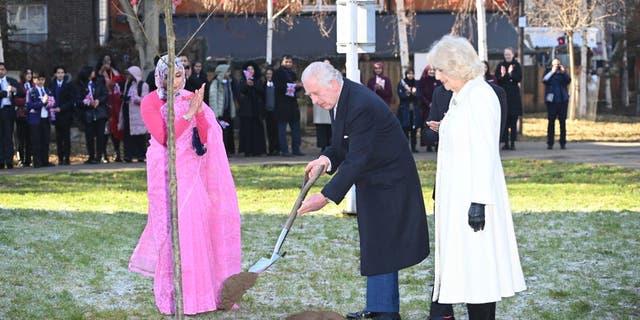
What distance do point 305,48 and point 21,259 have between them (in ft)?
94.3

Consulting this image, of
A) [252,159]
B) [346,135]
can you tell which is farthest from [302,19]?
[346,135]

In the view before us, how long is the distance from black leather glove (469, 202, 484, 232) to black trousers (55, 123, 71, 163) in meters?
16.5

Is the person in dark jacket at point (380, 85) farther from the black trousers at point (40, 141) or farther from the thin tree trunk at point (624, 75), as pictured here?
the thin tree trunk at point (624, 75)

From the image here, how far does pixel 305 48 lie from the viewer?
39.7 metres

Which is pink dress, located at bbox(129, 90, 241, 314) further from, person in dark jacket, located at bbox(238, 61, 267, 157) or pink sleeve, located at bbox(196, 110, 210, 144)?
person in dark jacket, located at bbox(238, 61, 267, 157)

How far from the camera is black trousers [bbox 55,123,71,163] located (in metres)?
22.8

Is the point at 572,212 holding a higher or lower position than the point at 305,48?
lower

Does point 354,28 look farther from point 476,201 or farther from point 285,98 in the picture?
point 285,98

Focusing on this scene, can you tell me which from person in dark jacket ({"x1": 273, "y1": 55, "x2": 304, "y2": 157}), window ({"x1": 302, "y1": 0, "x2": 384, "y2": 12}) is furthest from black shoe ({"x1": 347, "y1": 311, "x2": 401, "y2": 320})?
window ({"x1": 302, "y1": 0, "x2": 384, "y2": 12})

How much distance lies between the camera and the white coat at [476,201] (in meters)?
7.23

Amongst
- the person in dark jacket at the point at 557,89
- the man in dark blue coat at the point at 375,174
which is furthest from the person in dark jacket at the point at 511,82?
the man in dark blue coat at the point at 375,174

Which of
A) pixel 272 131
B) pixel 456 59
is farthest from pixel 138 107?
pixel 456 59

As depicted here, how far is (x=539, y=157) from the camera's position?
23766 millimetres

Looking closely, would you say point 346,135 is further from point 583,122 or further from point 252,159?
point 583,122
